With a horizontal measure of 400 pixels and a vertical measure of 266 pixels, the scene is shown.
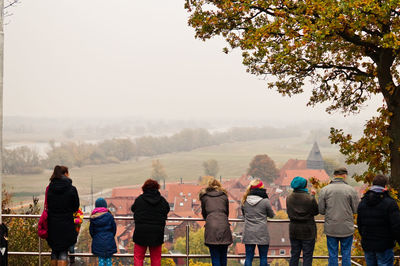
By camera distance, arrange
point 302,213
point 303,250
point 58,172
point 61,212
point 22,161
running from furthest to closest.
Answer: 1. point 22,161
2. point 303,250
3. point 302,213
4. point 61,212
5. point 58,172

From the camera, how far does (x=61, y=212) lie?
670cm

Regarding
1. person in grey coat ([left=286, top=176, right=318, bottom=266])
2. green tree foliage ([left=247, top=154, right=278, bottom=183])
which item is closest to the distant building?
green tree foliage ([left=247, top=154, right=278, bottom=183])

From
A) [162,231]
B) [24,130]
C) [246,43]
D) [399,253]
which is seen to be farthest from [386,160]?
[24,130]

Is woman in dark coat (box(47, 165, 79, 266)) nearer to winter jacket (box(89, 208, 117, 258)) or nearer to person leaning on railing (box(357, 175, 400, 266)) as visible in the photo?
winter jacket (box(89, 208, 117, 258))

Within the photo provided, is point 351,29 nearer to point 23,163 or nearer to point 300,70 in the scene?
point 300,70

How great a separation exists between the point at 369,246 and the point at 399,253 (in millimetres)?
5948

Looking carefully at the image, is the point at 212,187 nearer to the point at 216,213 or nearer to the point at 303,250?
the point at 216,213

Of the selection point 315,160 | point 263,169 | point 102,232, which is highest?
point 315,160

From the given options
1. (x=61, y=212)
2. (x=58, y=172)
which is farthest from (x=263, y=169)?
(x=58, y=172)

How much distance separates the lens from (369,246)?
21.2 ft

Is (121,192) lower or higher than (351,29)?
lower

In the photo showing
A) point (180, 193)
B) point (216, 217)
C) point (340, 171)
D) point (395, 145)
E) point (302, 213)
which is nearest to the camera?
point (340, 171)

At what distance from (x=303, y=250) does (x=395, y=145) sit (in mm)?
5993

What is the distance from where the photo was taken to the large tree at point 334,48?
31.8 feet
